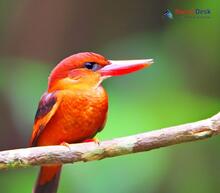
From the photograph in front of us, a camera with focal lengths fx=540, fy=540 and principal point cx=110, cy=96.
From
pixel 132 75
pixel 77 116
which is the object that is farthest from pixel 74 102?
pixel 132 75

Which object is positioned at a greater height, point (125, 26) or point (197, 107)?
point (125, 26)

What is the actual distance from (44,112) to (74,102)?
0.08m

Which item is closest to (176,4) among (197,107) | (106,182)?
(197,107)

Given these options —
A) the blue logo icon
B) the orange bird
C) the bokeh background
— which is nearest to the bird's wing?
the orange bird

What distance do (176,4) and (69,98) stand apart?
1.44 feet

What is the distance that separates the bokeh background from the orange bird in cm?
14

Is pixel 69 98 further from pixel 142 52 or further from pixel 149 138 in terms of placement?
pixel 142 52

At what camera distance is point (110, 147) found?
120 cm

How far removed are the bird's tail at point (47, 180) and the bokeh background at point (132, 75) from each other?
0.05m

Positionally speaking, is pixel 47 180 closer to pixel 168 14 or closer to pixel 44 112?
pixel 44 112

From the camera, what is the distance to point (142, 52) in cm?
154

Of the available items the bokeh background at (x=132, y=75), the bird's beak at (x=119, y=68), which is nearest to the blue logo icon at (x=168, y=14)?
the bokeh background at (x=132, y=75)

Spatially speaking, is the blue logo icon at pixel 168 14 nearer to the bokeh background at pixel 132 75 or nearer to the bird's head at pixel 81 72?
the bokeh background at pixel 132 75

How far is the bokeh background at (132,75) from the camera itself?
1.47m
